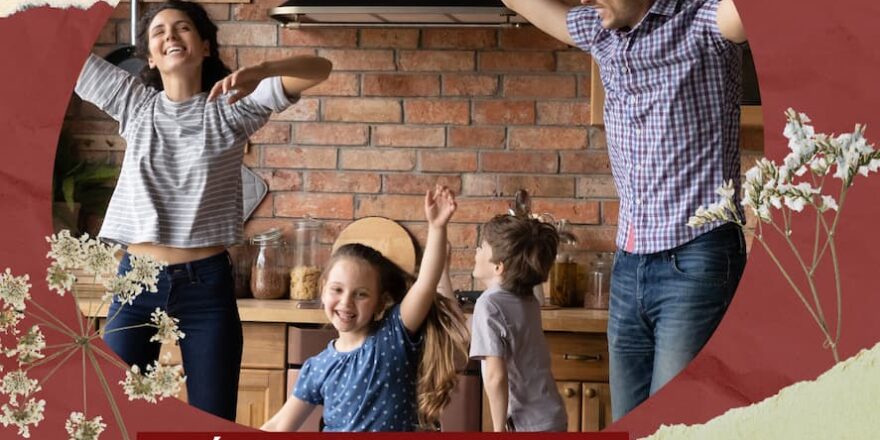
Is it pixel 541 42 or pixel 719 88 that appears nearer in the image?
pixel 719 88

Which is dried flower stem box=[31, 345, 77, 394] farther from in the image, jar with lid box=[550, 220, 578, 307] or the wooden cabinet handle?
jar with lid box=[550, 220, 578, 307]

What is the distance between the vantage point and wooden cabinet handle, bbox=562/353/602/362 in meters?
2.40

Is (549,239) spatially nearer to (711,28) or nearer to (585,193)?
(585,193)

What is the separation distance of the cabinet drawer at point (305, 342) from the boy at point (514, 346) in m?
0.44

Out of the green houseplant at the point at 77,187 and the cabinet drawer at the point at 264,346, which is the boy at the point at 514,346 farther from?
the green houseplant at the point at 77,187

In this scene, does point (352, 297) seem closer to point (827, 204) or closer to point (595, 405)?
point (827, 204)

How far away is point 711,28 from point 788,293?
0.34 m

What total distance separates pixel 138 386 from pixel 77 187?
5.05 ft

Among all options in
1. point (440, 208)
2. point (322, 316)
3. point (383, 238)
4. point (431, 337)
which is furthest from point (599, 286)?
point (440, 208)

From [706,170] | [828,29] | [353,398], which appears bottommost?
[353,398]

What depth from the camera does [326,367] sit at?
5.41 ft

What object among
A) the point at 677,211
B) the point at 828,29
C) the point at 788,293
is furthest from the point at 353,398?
the point at 828,29

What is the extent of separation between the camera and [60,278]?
1.27 metres

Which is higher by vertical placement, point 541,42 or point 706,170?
point 541,42
